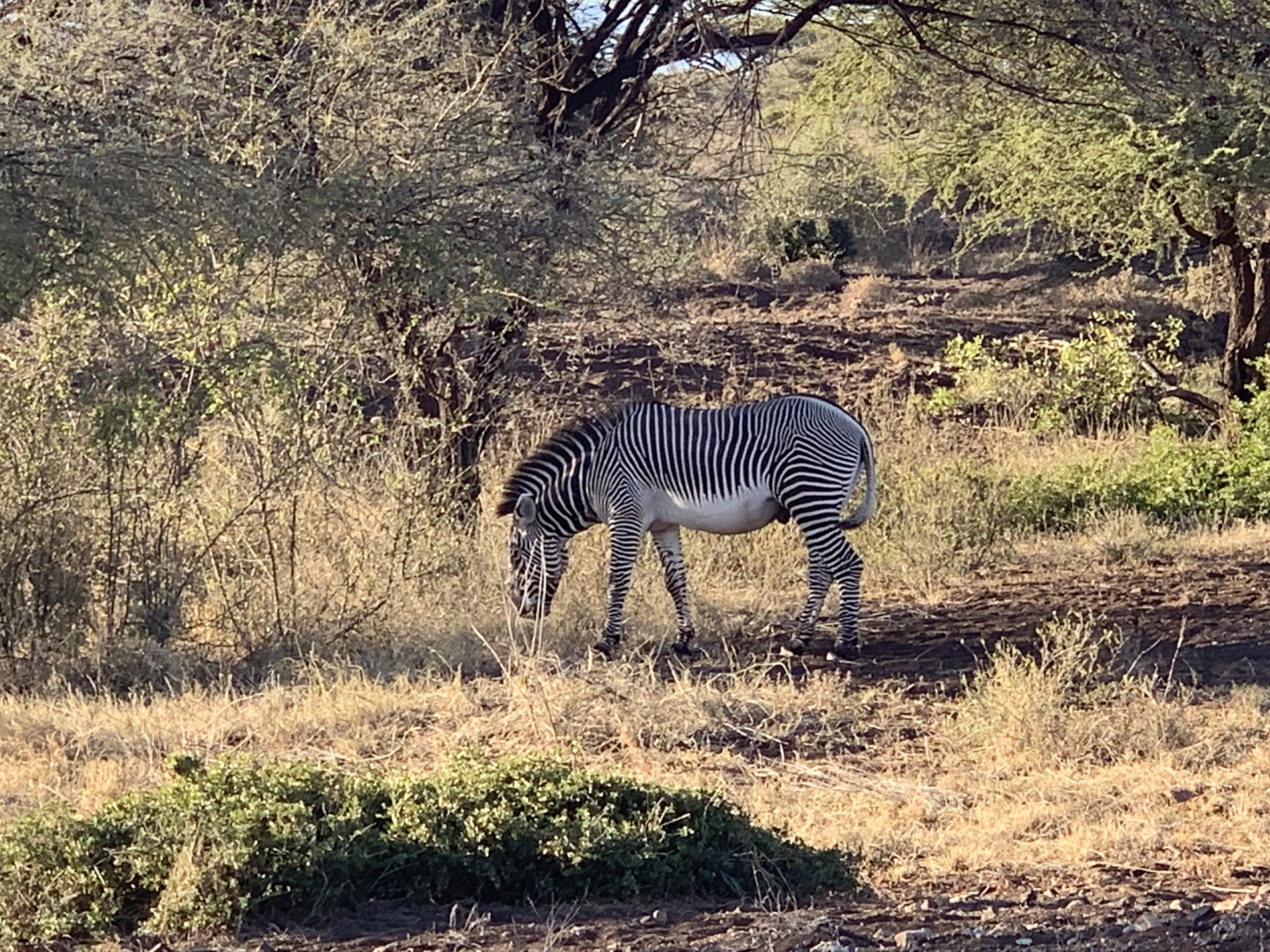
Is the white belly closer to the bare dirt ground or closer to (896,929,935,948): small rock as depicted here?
the bare dirt ground

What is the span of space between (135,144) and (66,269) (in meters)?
0.94

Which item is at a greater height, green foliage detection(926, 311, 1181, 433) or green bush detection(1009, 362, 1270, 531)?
green foliage detection(926, 311, 1181, 433)

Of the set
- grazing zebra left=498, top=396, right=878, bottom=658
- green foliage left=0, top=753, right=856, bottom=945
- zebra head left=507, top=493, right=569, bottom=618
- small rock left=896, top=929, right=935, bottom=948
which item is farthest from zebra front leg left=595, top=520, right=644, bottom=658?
small rock left=896, top=929, right=935, bottom=948

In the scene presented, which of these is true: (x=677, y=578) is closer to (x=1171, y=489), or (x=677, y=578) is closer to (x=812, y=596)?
(x=812, y=596)

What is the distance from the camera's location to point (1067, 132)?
16500mm

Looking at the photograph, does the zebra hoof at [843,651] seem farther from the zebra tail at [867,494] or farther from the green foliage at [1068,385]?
the green foliage at [1068,385]

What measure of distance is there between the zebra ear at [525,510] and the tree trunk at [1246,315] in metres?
10.4

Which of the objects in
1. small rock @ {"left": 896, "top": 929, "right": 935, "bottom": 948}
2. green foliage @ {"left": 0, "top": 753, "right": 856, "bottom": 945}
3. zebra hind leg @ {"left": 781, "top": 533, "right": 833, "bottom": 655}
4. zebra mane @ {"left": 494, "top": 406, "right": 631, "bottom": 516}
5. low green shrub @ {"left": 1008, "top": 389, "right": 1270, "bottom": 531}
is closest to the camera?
small rock @ {"left": 896, "top": 929, "right": 935, "bottom": 948}

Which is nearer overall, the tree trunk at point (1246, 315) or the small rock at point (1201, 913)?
the small rock at point (1201, 913)

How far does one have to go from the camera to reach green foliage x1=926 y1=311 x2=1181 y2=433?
60.6ft

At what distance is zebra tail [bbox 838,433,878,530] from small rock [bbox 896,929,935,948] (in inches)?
243

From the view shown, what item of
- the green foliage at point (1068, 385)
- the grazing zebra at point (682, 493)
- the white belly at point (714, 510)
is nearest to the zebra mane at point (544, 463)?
the grazing zebra at point (682, 493)

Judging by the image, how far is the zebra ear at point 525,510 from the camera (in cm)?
1060

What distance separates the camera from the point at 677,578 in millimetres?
10688
